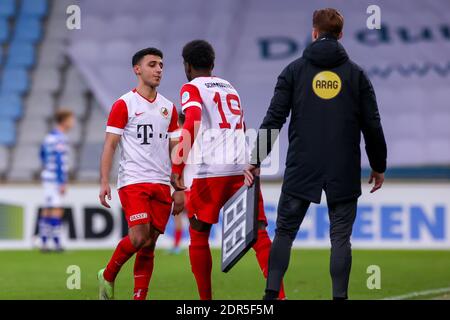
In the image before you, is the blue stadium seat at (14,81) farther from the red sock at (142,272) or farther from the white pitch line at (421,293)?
the red sock at (142,272)

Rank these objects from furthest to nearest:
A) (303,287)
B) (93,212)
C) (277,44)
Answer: (277,44) < (93,212) < (303,287)

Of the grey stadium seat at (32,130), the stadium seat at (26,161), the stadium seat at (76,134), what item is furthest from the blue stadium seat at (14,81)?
the stadium seat at (76,134)

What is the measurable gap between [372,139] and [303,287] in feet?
9.79

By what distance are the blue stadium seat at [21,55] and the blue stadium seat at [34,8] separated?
2.07 feet

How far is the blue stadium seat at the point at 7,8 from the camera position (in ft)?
57.6

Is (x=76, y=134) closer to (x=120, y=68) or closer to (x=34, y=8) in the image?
(x=120, y=68)

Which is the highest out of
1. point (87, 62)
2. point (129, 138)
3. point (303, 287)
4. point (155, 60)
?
point (87, 62)

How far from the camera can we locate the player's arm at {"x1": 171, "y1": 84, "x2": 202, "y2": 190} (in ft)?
20.6

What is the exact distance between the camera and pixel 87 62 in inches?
653

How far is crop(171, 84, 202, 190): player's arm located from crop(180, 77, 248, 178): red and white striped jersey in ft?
0.16

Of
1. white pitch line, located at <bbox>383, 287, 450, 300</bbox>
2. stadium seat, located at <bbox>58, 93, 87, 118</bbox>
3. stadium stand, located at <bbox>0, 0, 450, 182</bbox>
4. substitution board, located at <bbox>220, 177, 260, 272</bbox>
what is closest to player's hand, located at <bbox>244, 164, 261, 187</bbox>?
substitution board, located at <bbox>220, 177, 260, 272</bbox>

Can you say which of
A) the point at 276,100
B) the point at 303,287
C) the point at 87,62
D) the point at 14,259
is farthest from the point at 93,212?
the point at 276,100

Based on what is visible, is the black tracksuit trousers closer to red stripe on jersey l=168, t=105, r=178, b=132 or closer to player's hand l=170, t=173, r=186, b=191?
player's hand l=170, t=173, r=186, b=191
